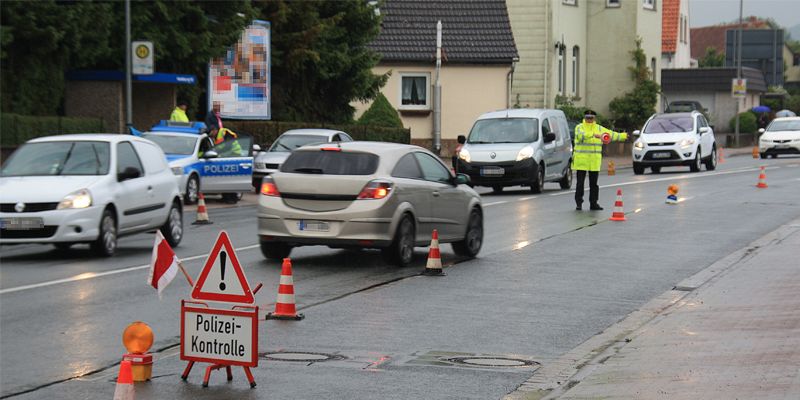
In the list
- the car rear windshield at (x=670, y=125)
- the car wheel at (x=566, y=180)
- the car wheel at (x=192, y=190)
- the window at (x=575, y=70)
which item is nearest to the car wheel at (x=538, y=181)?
the car wheel at (x=566, y=180)

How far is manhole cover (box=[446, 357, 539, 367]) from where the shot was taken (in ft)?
32.8

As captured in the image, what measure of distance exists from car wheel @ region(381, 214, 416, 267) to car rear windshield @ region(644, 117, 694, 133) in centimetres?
2478

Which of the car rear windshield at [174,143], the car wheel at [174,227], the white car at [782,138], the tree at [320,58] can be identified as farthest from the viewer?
the white car at [782,138]

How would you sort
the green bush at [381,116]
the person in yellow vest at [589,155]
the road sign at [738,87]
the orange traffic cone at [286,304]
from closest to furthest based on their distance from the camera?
the orange traffic cone at [286,304] < the person in yellow vest at [589,155] < the green bush at [381,116] < the road sign at [738,87]

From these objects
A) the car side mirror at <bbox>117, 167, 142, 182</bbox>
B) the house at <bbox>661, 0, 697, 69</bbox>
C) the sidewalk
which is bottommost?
the sidewalk

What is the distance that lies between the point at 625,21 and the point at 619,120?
14.6 feet

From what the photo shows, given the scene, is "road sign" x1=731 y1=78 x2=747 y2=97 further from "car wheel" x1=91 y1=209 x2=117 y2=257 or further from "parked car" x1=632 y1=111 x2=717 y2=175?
"car wheel" x1=91 y1=209 x2=117 y2=257

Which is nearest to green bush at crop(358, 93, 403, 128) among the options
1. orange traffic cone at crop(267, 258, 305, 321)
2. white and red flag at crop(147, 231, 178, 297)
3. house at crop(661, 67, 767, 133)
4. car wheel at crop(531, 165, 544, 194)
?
car wheel at crop(531, 165, 544, 194)

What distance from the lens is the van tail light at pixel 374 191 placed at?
52.0ft

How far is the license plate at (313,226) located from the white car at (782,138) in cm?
3768

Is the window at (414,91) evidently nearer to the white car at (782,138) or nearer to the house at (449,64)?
the house at (449,64)

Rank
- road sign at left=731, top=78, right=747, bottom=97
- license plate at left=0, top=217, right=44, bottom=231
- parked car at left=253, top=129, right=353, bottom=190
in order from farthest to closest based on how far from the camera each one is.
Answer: road sign at left=731, top=78, right=747, bottom=97, parked car at left=253, top=129, right=353, bottom=190, license plate at left=0, top=217, right=44, bottom=231

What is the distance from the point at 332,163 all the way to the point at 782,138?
3766 cm

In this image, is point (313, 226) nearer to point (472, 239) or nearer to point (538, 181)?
point (472, 239)
